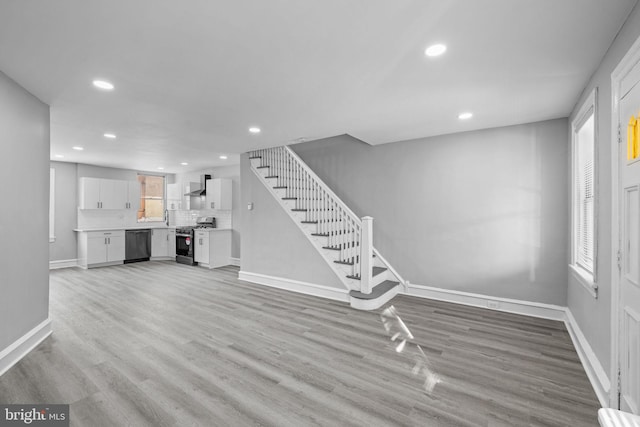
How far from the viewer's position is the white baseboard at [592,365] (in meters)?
2.07

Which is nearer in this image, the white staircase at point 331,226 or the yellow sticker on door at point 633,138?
the yellow sticker on door at point 633,138

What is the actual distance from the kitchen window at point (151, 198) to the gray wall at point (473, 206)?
6363mm

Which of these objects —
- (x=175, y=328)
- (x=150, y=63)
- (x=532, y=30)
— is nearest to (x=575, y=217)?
(x=532, y=30)

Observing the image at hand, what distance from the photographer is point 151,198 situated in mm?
8688

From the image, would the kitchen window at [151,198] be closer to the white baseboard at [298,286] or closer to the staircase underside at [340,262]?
the white baseboard at [298,286]

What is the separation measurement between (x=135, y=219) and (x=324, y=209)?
630 centimetres

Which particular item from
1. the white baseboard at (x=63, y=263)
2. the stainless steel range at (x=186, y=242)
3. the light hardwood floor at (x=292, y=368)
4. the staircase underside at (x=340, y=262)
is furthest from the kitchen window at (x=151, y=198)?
the staircase underside at (x=340, y=262)

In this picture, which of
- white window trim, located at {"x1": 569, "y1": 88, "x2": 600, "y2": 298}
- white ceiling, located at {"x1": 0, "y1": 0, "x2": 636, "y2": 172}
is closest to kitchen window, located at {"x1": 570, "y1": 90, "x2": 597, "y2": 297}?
white window trim, located at {"x1": 569, "y1": 88, "x2": 600, "y2": 298}

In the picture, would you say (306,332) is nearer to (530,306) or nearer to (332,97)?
(332,97)

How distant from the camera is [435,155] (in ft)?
14.8

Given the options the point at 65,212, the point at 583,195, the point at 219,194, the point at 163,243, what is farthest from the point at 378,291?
the point at 65,212

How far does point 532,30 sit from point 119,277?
7288 millimetres

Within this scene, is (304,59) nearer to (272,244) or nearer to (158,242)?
(272,244)

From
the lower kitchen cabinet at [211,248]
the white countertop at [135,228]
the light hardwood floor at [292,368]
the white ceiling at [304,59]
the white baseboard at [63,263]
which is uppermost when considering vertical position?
the white ceiling at [304,59]
